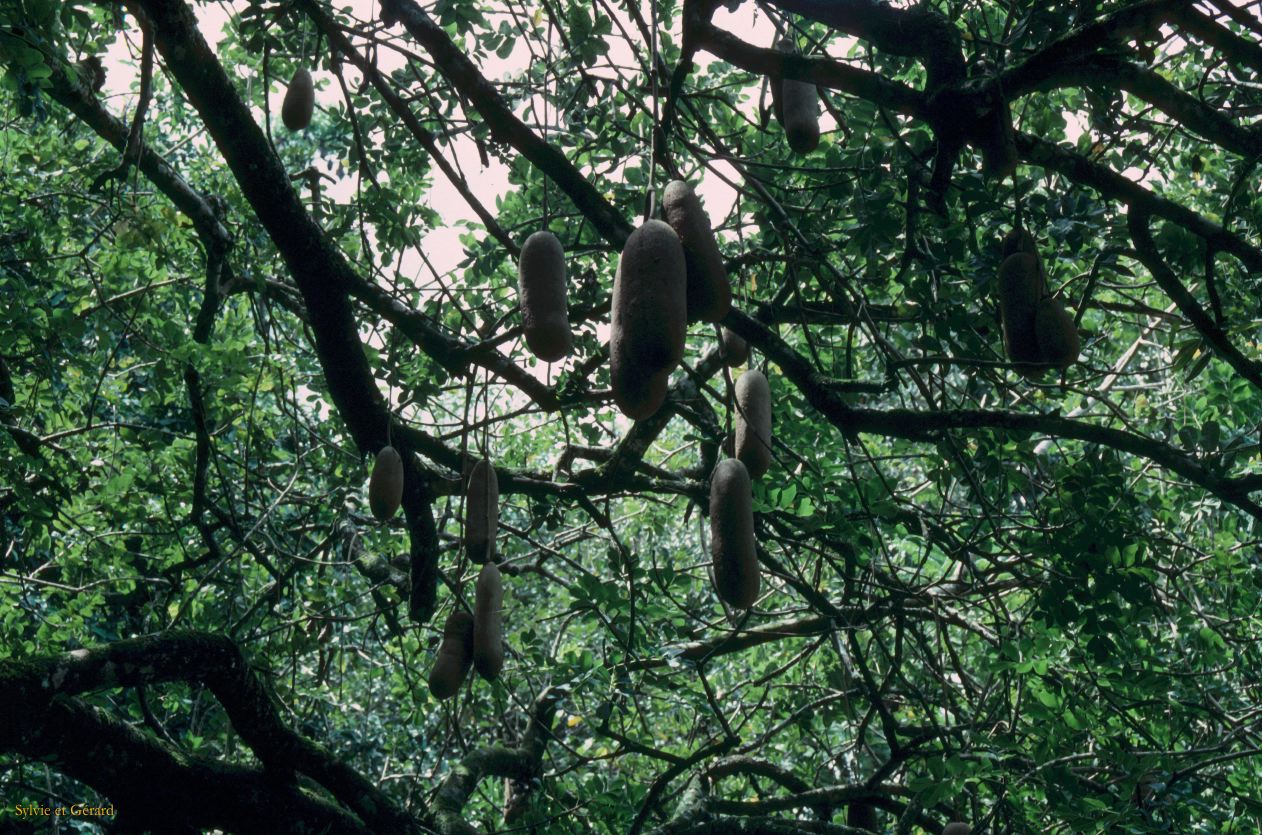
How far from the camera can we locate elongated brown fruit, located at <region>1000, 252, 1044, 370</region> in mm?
1841

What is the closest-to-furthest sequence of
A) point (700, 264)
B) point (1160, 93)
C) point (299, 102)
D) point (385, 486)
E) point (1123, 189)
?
point (700, 264)
point (1160, 93)
point (1123, 189)
point (385, 486)
point (299, 102)

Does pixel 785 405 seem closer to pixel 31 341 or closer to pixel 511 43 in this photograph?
pixel 511 43

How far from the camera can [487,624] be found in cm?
205

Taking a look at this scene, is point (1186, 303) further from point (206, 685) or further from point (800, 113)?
point (206, 685)

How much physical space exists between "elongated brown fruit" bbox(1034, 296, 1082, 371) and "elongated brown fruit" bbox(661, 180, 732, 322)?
2.65 ft

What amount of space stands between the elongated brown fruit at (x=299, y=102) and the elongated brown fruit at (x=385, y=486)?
0.95 meters

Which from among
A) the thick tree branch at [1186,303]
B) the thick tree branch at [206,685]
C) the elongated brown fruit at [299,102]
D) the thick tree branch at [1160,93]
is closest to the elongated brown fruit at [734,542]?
the thick tree branch at [1160,93]

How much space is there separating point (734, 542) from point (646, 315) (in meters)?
0.46

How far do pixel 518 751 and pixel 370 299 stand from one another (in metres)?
1.76

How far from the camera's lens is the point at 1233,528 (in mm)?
4312

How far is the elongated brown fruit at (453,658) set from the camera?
6.74 feet

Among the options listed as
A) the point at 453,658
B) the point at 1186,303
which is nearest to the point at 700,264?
the point at 453,658

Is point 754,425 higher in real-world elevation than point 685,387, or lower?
lower

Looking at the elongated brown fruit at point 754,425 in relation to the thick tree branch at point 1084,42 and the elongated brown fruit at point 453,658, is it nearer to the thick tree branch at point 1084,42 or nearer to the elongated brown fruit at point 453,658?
the thick tree branch at point 1084,42
